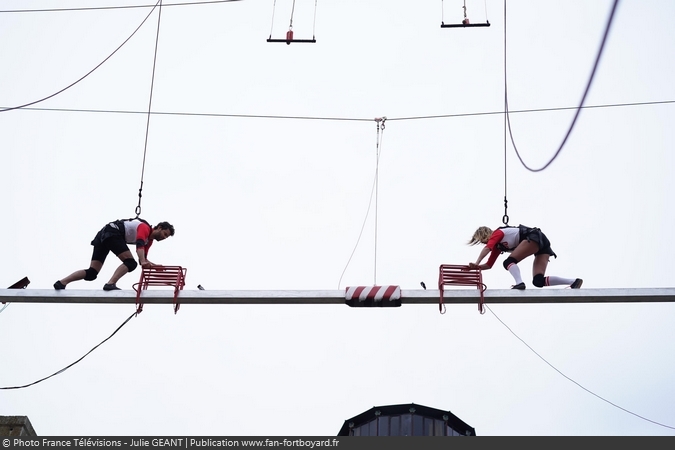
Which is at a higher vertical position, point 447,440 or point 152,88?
point 152,88

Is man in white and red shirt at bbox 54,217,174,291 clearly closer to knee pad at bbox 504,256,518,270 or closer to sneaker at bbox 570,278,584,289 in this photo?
knee pad at bbox 504,256,518,270

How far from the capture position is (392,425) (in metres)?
20.1

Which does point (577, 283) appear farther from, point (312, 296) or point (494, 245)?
point (312, 296)

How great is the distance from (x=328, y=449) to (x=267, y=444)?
2.66ft

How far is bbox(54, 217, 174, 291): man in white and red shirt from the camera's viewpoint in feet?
43.1

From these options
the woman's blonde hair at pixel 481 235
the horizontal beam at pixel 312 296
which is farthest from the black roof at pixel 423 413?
the horizontal beam at pixel 312 296

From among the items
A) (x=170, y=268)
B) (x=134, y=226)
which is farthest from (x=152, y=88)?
(x=170, y=268)

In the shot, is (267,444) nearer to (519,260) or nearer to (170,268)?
(170,268)

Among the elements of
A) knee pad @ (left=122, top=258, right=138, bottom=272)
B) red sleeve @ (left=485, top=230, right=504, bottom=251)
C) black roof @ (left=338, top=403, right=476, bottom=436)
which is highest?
red sleeve @ (left=485, top=230, right=504, bottom=251)

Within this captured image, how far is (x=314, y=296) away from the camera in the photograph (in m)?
11.5

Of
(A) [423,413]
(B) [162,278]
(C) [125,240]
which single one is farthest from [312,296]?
(A) [423,413]

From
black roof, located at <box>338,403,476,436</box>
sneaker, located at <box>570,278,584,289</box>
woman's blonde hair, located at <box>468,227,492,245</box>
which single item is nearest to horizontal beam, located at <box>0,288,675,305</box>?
sneaker, located at <box>570,278,584,289</box>

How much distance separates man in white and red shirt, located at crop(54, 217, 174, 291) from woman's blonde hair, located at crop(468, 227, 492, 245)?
3.59 m

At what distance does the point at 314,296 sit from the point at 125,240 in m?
3.00
